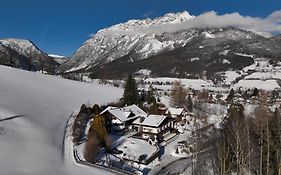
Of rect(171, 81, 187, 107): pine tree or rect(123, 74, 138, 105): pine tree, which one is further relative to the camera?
rect(171, 81, 187, 107): pine tree

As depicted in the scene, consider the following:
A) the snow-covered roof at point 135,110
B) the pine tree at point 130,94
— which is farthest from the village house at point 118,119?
the pine tree at point 130,94

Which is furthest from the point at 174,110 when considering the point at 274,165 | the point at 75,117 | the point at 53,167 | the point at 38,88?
the point at 53,167

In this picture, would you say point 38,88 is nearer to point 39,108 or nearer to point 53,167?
point 39,108

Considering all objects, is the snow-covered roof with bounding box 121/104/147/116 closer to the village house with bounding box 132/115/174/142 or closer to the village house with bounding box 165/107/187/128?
the village house with bounding box 132/115/174/142

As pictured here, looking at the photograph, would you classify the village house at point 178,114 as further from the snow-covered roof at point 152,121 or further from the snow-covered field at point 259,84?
Result: the snow-covered field at point 259,84

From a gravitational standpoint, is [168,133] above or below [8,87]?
below

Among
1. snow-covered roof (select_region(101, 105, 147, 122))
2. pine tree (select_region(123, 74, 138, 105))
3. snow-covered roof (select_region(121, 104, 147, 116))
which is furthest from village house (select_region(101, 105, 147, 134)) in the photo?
pine tree (select_region(123, 74, 138, 105))
